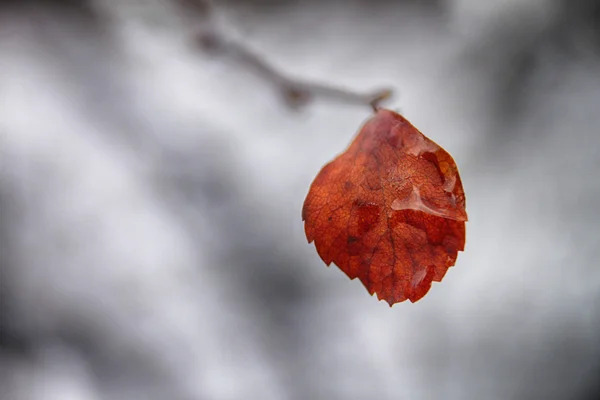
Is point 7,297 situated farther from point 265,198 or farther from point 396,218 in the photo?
point 396,218

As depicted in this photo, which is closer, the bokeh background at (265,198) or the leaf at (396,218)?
the leaf at (396,218)

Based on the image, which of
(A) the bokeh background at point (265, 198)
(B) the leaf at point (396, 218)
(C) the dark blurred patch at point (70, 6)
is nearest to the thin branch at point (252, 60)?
(A) the bokeh background at point (265, 198)

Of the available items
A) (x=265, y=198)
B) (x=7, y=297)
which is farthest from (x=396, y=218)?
(x=7, y=297)

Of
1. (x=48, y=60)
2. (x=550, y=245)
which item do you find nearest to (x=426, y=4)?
(x=550, y=245)

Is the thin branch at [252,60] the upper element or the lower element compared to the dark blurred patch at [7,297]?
upper

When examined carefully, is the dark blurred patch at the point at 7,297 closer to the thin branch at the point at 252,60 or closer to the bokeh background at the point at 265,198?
the bokeh background at the point at 265,198

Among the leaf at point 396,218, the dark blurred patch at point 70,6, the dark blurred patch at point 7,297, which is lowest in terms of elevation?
the leaf at point 396,218

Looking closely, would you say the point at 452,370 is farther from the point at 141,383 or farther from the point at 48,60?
the point at 48,60

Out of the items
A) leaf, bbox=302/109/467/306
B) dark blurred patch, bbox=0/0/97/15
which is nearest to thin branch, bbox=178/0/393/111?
Answer: dark blurred patch, bbox=0/0/97/15
